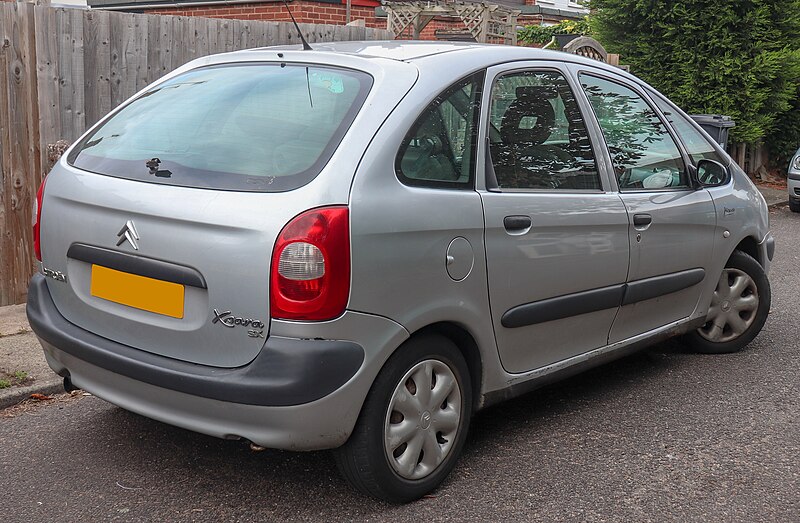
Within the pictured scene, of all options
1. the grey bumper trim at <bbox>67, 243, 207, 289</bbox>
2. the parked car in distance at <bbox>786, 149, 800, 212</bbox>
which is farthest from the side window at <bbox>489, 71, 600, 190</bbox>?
the parked car in distance at <bbox>786, 149, 800, 212</bbox>

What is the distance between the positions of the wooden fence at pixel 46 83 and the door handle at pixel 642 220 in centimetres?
407

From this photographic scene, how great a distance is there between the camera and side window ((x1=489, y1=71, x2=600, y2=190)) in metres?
3.80

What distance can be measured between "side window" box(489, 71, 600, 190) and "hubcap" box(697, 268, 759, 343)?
153 centimetres

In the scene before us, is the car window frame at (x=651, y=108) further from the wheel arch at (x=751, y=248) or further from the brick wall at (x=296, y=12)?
the brick wall at (x=296, y=12)

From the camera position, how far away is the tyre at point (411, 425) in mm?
3234

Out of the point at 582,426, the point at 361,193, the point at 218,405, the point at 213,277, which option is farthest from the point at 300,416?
the point at 582,426

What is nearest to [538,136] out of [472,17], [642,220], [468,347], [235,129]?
[642,220]

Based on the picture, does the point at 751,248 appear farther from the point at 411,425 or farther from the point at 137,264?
the point at 137,264

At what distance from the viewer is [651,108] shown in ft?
15.9

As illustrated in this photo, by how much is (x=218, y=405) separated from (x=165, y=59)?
4.80 meters

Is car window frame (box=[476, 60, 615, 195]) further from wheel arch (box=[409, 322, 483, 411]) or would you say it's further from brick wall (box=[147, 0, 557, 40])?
brick wall (box=[147, 0, 557, 40])

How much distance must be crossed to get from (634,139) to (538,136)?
0.82m

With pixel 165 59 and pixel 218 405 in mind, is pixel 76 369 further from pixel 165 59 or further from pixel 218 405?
pixel 165 59

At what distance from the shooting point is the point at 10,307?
6254mm
